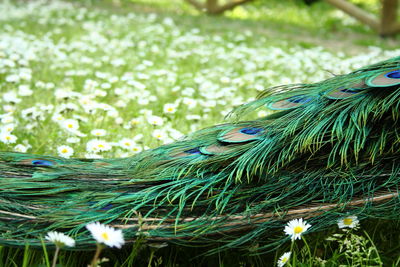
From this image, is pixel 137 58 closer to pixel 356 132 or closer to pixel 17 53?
pixel 17 53

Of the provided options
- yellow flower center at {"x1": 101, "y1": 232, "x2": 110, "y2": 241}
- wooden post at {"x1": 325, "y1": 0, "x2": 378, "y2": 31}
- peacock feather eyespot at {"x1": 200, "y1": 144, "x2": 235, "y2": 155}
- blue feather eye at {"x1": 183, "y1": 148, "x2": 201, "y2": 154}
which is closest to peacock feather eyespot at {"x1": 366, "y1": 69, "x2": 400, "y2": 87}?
peacock feather eyespot at {"x1": 200, "y1": 144, "x2": 235, "y2": 155}

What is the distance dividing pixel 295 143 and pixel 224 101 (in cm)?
222

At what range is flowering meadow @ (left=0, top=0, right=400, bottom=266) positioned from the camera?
3.04 m

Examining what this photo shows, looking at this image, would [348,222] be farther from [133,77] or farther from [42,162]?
[133,77]

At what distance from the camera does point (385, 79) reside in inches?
80.8

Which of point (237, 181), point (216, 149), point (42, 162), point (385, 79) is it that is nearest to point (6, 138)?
point (42, 162)

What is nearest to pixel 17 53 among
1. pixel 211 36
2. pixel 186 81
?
pixel 186 81

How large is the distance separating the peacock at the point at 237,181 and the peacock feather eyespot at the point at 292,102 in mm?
59

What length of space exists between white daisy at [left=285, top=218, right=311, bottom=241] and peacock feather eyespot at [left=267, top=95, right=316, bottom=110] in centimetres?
58

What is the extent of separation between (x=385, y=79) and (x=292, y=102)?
0.40 meters

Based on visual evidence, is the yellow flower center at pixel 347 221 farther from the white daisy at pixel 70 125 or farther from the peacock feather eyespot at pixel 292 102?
the white daisy at pixel 70 125

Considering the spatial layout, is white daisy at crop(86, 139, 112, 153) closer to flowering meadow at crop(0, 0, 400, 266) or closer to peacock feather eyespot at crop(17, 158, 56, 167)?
flowering meadow at crop(0, 0, 400, 266)

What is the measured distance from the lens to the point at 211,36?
25.6ft

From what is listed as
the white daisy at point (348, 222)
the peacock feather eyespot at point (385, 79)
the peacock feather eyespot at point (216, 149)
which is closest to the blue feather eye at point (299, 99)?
the peacock feather eyespot at point (385, 79)
